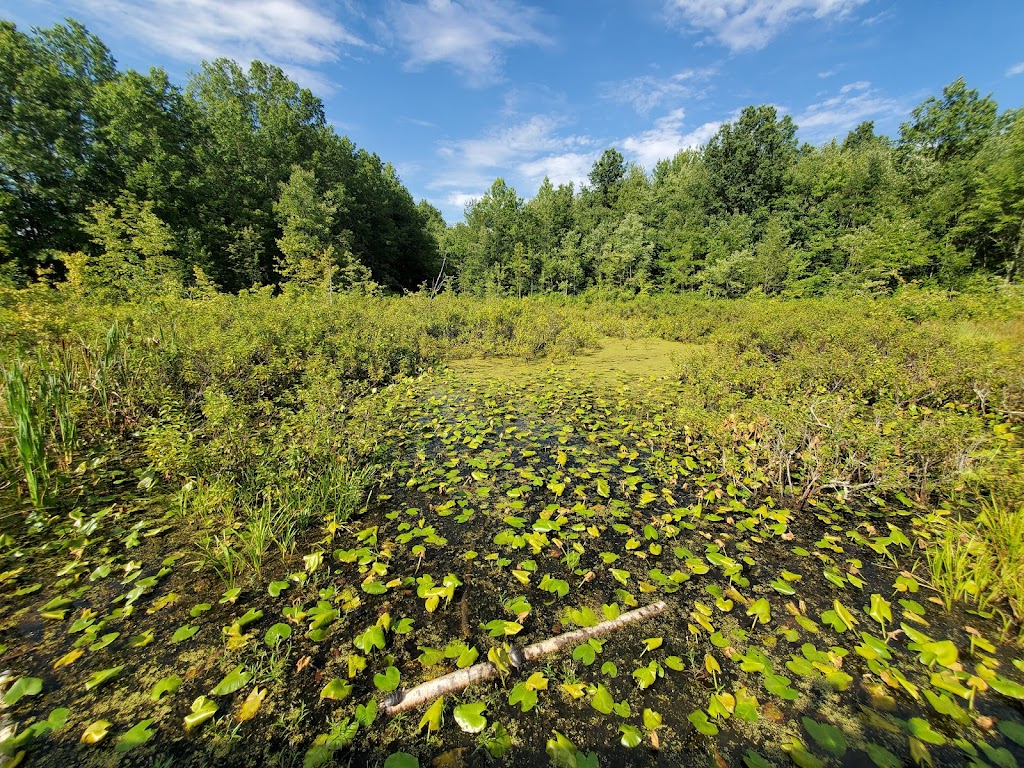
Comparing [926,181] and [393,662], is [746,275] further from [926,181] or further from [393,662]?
[393,662]

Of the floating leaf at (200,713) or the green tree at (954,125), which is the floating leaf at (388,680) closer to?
the floating leaf at (200,713)

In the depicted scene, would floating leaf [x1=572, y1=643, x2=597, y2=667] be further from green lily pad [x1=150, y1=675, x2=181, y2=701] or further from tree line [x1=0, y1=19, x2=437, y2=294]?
tree line [x1=0, y1=19, x2=437, y2=294]

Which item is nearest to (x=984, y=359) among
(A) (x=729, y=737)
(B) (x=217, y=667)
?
(A) (x=729, y=737)

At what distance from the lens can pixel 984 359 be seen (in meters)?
4.96

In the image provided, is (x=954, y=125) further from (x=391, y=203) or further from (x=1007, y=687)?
(x=391, y=203)

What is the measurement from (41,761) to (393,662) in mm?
1317

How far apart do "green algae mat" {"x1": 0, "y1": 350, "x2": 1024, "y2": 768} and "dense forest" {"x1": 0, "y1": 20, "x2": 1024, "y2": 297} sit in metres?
6.62

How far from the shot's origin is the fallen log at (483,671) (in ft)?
5.75

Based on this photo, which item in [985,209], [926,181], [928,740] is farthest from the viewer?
[926,181]

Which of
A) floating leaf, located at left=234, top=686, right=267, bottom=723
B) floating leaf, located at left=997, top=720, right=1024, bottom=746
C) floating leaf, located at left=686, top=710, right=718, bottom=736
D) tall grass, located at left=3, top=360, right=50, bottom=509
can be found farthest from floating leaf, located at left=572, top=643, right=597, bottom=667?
tall grass, located at left=3, top=360, right=50, bottom=509

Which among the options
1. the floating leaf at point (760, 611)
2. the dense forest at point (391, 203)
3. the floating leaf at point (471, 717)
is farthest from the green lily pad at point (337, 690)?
the dense forest at point (391, 203)

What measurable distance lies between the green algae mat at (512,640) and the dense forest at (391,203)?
6622 mm

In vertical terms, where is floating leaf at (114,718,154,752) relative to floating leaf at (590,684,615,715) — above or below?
above

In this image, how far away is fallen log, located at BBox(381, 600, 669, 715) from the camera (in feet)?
5.75
